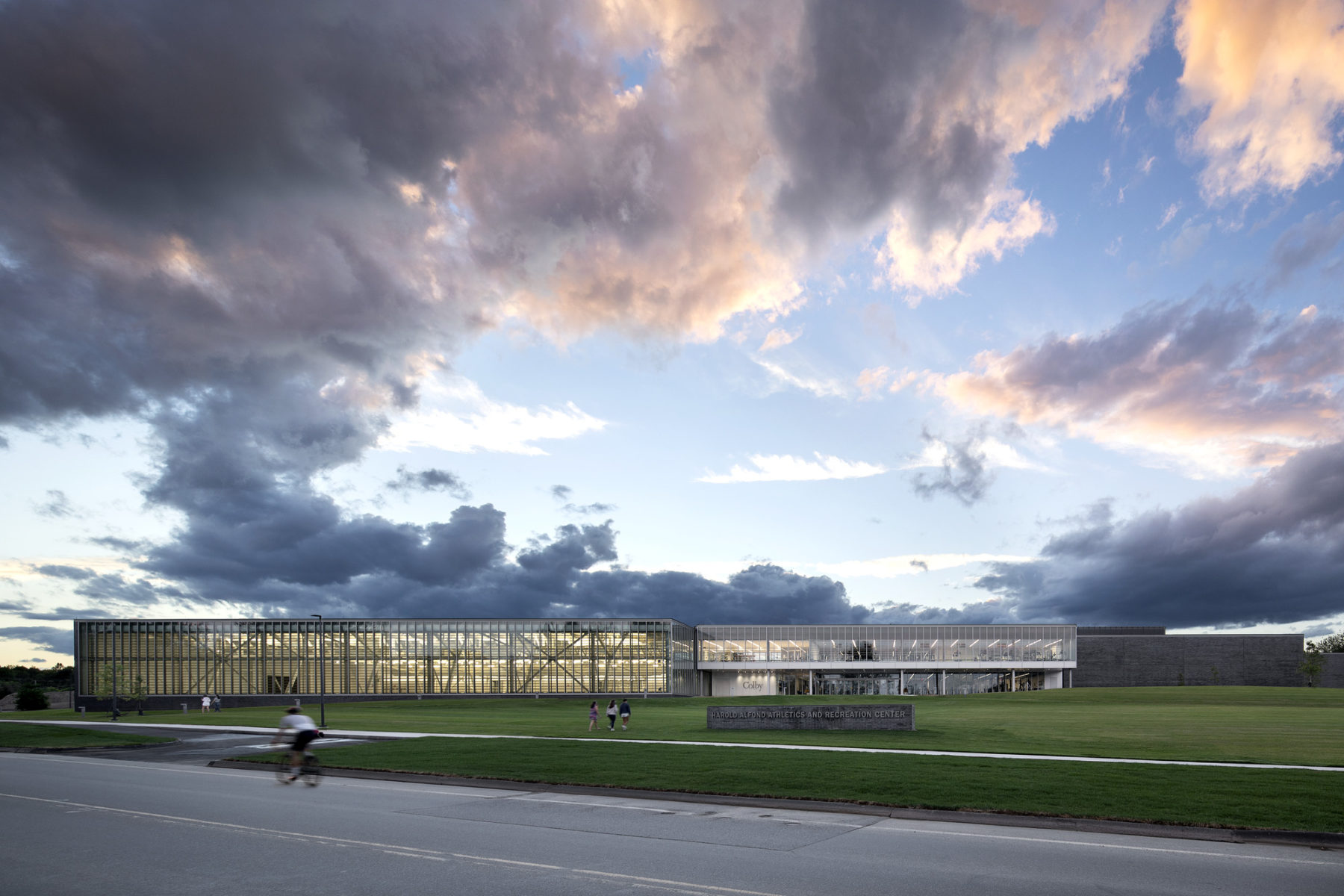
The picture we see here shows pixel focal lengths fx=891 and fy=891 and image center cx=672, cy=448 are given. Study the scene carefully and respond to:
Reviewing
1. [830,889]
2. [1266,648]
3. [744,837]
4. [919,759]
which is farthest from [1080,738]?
[1266,648]

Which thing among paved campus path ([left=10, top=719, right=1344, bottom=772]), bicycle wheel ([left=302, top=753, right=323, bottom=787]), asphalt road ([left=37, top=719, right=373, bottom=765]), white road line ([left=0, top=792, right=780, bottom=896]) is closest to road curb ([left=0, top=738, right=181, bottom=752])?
asphalt road ([left=37, top=719, right=373, bottom=765])

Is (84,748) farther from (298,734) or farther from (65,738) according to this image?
(298,734)

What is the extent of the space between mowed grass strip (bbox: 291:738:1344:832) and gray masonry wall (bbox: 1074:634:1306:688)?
9476cm

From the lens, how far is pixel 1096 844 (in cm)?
1319

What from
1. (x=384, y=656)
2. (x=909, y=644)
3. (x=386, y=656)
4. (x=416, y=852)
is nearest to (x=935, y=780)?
(x=416, y=852)

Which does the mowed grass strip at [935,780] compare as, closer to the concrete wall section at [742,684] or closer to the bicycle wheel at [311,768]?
the bicycle wheel at [311,768]

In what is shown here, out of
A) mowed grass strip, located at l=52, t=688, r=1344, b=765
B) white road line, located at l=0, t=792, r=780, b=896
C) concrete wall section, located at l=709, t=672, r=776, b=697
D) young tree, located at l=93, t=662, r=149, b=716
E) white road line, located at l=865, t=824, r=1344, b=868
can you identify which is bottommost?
concrete wall section, located at l=709, t=672, r=776, b=697

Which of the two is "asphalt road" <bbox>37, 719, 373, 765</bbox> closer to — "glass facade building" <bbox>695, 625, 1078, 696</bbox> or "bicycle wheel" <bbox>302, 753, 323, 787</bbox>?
"bicycle wheel" <bbox>302, 753, 323, 787</bbox>

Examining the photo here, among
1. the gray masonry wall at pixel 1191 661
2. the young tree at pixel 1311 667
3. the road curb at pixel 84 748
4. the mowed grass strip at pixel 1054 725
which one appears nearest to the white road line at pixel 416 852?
the mowed grass strip at pixel 1054 725

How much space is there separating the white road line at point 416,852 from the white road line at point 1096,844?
5.15m

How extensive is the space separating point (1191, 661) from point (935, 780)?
106044mm

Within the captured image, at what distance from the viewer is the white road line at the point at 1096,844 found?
1215 centimetres

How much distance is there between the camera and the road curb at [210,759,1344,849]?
44.4ft

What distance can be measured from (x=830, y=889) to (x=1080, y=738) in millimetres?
25501
